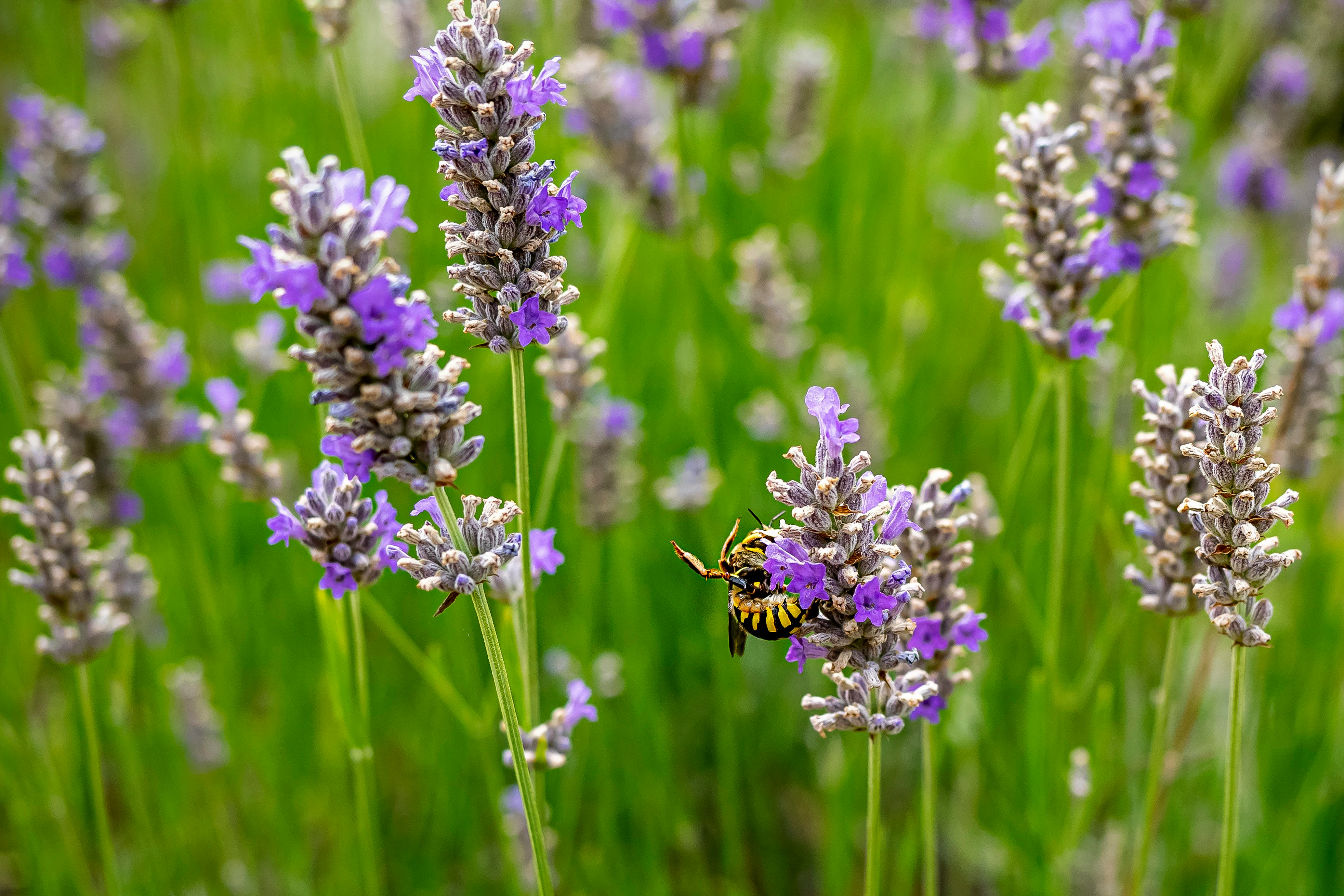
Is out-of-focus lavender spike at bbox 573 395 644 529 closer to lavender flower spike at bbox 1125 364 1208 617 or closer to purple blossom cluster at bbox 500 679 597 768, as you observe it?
purple blossom cluster at bbox 500 679 597 768

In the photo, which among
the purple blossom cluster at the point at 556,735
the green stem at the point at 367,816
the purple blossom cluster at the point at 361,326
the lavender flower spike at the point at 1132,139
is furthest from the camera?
the lavender flower spike at the point at 1132,139

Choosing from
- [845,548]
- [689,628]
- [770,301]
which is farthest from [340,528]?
[770,301]

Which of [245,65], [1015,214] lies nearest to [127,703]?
[1015,214]

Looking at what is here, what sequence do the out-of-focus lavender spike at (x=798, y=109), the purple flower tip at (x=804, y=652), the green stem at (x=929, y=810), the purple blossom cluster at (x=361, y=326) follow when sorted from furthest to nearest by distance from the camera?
1. the out-of-focus lavender spike at (x=798, y=109)
2. the green stem at (x=929, y=810)
3. the purple flower tip at (x=804, y=652)
4. the purple blossom cluster at (x=361, y=326)

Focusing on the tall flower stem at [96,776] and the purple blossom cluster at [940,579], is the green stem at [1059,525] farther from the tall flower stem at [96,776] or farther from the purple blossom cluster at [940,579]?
the tall flower stem at [96,776]

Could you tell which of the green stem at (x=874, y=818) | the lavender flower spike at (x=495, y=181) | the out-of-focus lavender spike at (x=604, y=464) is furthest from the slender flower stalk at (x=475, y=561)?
the out-of-focus lavender spike at (x=604, y=464)

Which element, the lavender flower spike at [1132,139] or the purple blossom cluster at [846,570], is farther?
the lavender flower spike at [1132,139]

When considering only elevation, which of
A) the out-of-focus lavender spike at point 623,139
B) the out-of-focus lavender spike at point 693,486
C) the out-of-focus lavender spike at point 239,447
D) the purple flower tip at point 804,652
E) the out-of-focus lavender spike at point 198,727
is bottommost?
the out-of-focus lavender spike at point 198,727
